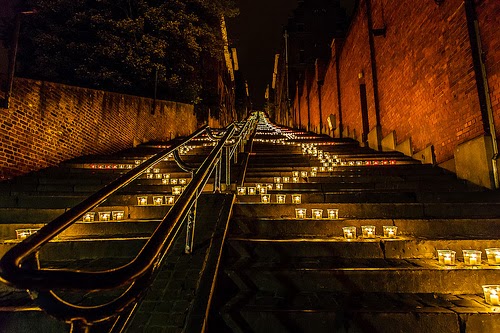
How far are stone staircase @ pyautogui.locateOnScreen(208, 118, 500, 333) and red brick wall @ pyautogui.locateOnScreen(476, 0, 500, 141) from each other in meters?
1.50

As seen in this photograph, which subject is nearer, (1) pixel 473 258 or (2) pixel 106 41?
(1) pixel 473 258

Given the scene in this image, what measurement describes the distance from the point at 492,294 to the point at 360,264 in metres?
1.02

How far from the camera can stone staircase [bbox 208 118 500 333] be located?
2.35m

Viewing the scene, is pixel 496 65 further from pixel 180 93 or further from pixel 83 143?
pixel 180 93

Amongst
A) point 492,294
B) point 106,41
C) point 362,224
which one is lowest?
point 492,294

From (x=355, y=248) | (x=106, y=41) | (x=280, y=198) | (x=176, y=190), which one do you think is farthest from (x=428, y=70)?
(x=106, y=41)

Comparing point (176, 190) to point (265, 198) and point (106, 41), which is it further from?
point (106, 41)

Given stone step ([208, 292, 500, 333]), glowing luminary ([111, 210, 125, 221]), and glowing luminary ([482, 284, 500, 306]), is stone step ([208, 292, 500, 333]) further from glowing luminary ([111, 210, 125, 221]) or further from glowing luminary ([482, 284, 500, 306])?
glowing luminary ([111, 210, 125, 221])

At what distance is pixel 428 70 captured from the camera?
6.90 metres

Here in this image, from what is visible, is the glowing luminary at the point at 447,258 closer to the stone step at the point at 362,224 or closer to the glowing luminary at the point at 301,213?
the stone step at the point at 362,224

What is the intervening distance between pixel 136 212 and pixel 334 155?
5.52 m

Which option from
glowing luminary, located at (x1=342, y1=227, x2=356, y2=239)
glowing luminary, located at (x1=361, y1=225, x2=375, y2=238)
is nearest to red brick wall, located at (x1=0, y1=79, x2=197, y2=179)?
glowing luminary, located at (x1=342, y1=227, x2=356, y2=239)

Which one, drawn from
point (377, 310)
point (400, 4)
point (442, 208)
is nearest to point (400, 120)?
point (400, 4)

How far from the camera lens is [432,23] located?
6664 mm
